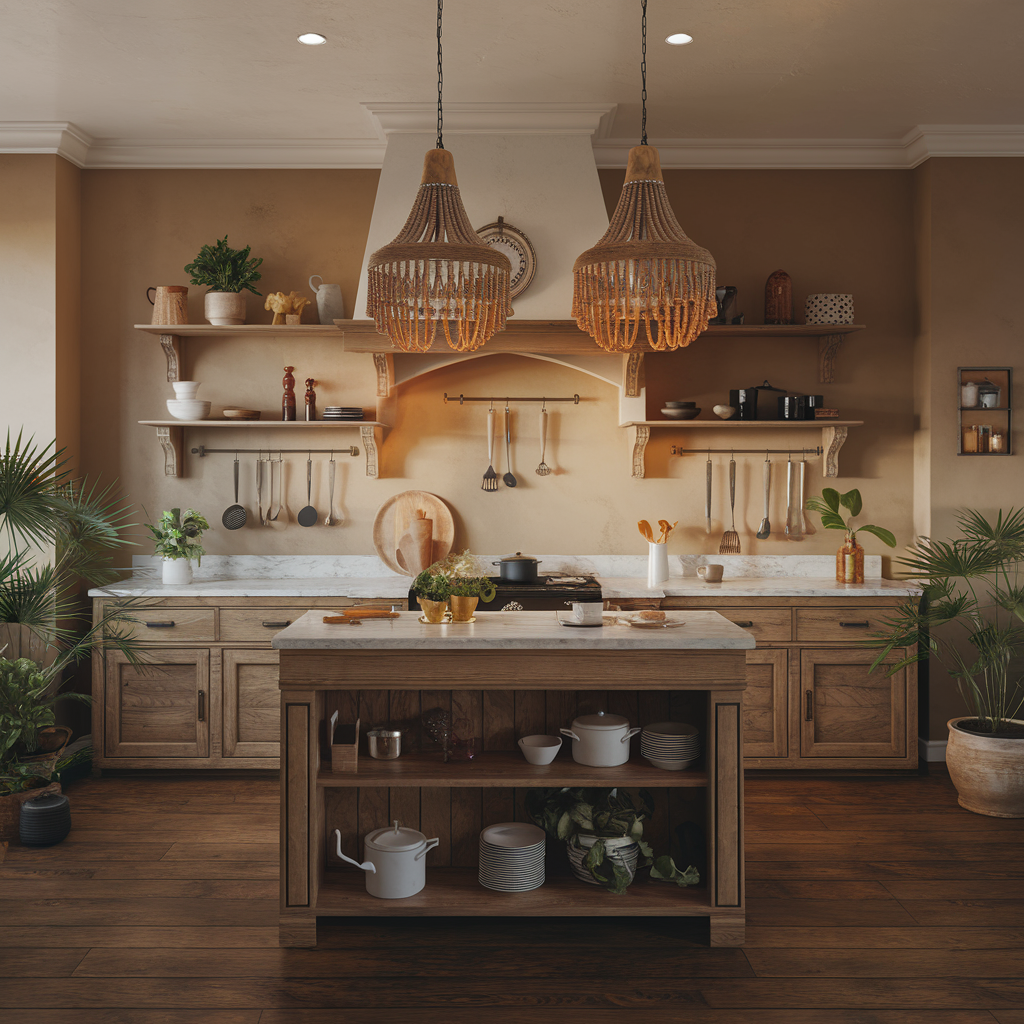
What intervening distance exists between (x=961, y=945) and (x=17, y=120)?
203 inches

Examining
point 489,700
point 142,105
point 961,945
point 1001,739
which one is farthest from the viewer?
point 142,105

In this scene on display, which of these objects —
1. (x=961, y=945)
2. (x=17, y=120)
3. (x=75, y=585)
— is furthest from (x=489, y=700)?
(x=17, y=120)

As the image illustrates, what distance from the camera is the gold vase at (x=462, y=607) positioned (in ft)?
9.19

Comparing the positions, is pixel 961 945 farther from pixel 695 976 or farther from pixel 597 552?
pixel 597 552

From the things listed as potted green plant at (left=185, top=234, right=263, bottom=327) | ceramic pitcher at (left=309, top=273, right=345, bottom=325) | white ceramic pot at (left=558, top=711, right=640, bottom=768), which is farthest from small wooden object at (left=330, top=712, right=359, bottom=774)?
potted green plant at (left=185, top=234, right=263, bottom=327)

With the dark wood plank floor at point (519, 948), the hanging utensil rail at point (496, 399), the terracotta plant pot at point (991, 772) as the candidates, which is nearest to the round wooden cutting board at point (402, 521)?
the hanging utensil rail at point (496, 399)

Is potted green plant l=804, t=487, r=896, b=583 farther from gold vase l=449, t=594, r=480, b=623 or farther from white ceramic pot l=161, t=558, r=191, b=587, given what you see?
white ceramic pot l=161, t=558, r=191, b=587

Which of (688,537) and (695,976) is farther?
(688,537)

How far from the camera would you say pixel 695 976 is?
2.42m

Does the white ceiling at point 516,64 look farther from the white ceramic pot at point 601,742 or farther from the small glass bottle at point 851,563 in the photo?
the white ceramic pot at point 601,742

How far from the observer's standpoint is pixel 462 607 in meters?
2.81

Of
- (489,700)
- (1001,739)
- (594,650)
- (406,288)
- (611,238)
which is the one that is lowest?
(1001,739)

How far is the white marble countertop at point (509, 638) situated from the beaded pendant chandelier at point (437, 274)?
33.9 inches

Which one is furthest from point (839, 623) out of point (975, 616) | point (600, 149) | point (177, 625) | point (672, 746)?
point (177, 625)
